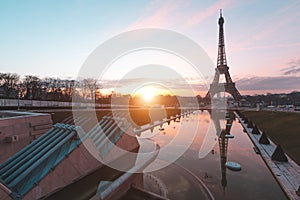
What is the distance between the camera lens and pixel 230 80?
5934 cm

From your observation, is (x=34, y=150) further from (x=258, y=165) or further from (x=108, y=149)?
(x=258, y=165)

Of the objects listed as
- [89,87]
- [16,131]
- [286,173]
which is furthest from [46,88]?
[286,173]

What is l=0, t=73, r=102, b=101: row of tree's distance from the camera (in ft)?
132

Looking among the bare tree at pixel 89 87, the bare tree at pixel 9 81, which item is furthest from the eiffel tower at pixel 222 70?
the bare tree at pixel 9 81

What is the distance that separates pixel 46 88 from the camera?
48.1 meters

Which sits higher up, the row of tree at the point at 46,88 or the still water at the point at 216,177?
the row of tree at the point at 46,88

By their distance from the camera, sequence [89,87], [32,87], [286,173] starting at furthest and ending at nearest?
[89,87] → [32,87] → [286,173]

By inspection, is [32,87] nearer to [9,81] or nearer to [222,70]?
[9,81]

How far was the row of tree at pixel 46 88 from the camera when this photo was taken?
1581 inches

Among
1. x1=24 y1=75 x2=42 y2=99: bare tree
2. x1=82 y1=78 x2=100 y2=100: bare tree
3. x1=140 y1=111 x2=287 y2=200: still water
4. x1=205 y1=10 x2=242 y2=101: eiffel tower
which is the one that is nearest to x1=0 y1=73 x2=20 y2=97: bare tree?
x1=24 y1=75 x2=42 y2=99: bare tree

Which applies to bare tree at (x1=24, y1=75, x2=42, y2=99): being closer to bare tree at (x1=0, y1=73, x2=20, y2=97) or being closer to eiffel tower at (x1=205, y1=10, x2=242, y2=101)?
bare tree at (x1=0, y1=73, x2=20, y2=97)

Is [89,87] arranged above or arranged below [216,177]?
above

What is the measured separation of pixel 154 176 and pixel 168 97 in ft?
296

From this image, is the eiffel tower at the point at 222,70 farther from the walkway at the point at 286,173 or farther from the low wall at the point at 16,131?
the low wall at the point at 16,131
